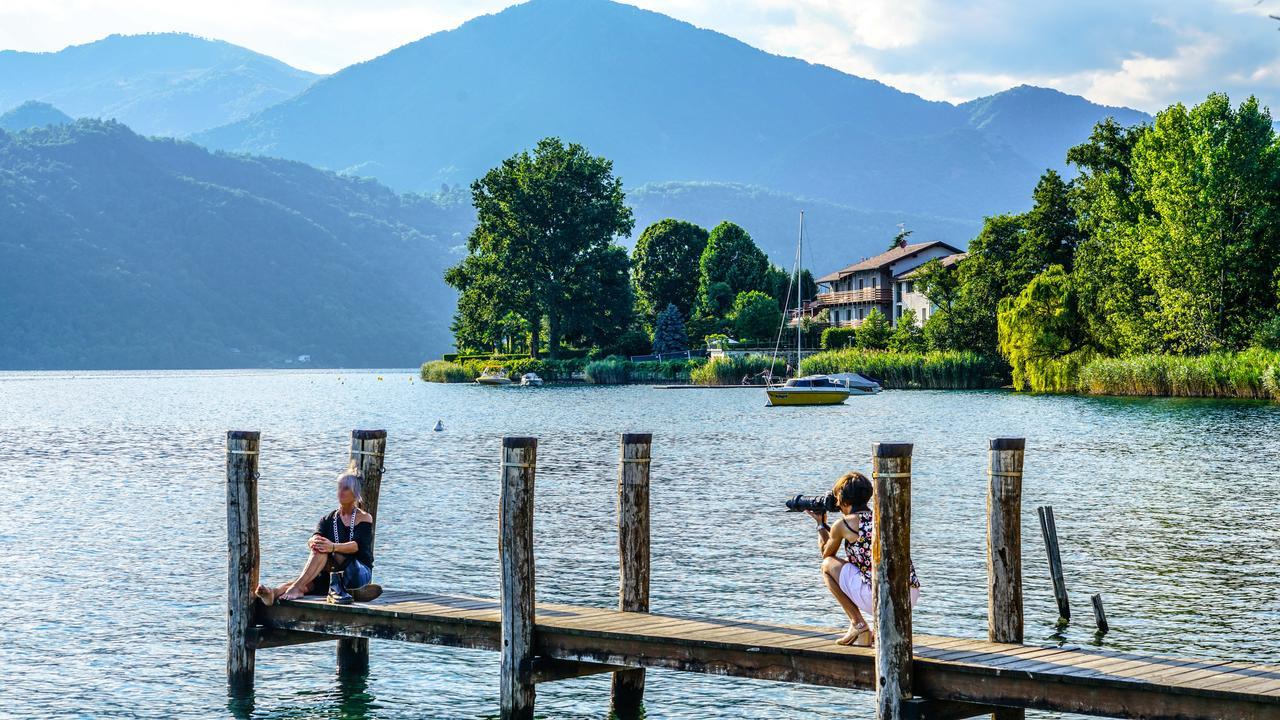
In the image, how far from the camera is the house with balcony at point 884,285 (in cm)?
13300

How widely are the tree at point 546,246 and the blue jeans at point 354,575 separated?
377 feet

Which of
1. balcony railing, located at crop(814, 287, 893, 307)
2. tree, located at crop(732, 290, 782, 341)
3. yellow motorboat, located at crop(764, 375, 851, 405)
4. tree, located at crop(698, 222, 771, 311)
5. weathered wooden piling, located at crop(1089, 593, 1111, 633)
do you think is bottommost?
weathered wooden piling, located at crop(1089, 593, 1111, 633)

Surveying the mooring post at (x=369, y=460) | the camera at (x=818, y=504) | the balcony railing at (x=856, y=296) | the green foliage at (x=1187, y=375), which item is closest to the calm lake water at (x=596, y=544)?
the mooring post at (x=369, y=460)

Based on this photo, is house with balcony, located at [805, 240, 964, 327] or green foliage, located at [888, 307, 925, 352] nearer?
green foliage, located at [888, 307, 925, 352]

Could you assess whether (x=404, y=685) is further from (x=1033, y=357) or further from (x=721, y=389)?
(x=721, y=389)

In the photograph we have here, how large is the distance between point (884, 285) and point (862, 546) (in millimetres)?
126756

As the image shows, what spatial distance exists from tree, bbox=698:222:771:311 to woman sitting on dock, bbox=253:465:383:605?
135070mm

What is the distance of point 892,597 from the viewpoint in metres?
11.2

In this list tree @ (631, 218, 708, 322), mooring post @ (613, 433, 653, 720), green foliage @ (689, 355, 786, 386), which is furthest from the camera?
tree @ (631, 218, 708, 322)

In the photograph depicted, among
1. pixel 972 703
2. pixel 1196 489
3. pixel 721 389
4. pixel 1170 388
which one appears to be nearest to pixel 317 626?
pixel 972 703

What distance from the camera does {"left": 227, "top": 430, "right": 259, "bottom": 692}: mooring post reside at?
14656 millimetres

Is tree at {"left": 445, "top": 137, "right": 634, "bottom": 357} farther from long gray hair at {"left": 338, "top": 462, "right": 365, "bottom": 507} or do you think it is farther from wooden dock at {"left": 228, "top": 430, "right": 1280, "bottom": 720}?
wooden dock at {"left": 228, "top": 430, "right": 1280, "bottom": 720}

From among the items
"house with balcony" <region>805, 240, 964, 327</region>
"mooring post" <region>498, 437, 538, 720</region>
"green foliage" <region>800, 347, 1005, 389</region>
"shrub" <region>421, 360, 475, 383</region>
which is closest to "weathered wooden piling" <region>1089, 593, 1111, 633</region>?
"mooring post" <region>498, 437, 538, 720</region>

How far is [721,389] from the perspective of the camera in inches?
4545
